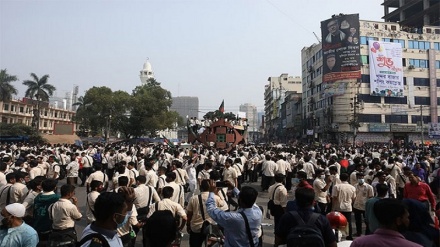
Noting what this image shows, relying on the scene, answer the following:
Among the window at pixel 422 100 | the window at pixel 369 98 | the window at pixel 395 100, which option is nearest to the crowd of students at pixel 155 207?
the window at pixel 369 98

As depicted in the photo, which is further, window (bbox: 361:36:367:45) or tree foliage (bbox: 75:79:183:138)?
tree foliage (bbox: 75:79:183:138)

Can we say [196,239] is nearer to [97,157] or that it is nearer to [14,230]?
[14,230]

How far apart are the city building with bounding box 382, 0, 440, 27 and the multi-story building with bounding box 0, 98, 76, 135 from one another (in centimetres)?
5892

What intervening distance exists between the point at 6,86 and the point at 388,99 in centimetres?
5465

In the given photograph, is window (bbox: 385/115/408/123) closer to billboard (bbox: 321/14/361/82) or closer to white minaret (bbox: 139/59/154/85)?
billboard (bbox: 321/14/361/82)

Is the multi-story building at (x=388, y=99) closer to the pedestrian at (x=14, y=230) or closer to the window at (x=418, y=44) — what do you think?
the window at (x=418, y=44)

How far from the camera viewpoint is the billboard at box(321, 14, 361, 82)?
1758 inches

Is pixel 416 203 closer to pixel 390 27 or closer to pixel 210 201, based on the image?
pixel 210 201

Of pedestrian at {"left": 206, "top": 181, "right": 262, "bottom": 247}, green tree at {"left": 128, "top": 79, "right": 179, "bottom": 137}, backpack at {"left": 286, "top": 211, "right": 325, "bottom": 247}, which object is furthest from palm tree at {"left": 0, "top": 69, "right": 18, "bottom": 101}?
backpack at {"left": 286, "top": 211, "right": 325, "bottom": 247}

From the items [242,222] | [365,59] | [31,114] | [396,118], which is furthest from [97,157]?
[31,114]

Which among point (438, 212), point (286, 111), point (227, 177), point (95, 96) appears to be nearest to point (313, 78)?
point (286, 111)

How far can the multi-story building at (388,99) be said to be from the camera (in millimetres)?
45781

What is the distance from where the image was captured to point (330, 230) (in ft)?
10.8

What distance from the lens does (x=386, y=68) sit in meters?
46.0
